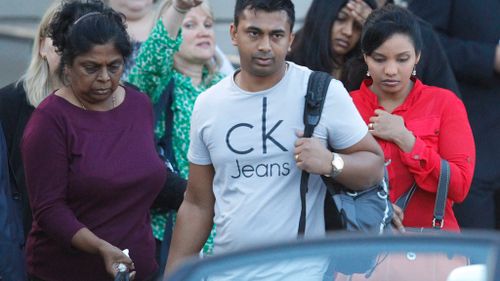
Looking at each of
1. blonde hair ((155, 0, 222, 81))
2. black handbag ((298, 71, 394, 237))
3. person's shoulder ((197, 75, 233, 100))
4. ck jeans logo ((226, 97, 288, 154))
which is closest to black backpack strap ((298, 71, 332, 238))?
black handbag ((298, 71, 394, 237))

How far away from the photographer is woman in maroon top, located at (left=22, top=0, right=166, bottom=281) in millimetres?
4766

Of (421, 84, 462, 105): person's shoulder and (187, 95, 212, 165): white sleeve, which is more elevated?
(421, 84, 462, 105): person's shoulder

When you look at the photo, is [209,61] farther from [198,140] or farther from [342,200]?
[342,200]

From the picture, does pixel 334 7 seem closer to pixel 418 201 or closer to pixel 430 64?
pixel 430 64

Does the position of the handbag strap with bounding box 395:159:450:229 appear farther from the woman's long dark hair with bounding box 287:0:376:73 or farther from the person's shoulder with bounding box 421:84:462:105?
the woman's long dark hair with bounding box 287:0:376:73

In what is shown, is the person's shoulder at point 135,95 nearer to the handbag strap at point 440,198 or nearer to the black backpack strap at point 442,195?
the handbag strap at point 440,198

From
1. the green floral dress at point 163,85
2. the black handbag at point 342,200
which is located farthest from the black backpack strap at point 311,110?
the green floral dress at point 163,85

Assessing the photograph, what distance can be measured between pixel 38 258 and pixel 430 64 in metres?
1.98

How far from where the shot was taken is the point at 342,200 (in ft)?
14.5

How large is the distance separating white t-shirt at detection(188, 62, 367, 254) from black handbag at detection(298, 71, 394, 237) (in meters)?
0.03

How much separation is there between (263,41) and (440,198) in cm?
104

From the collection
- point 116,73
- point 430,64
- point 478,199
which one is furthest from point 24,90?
point 478,199

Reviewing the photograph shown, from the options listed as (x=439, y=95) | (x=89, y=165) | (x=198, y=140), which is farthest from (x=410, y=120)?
(x=89, y=165)

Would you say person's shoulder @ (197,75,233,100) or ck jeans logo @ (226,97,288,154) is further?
person's shoulder @ (197,75,233,100)
